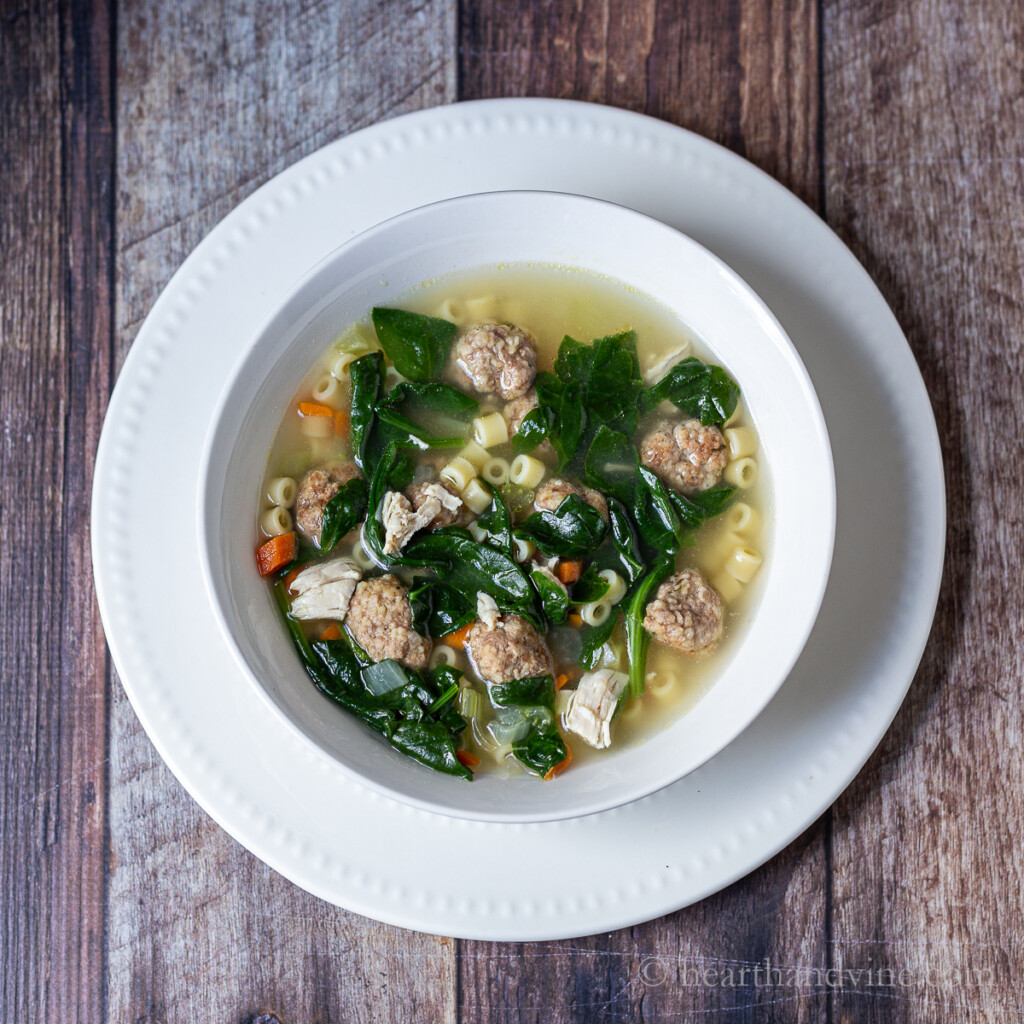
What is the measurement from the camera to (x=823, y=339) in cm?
259

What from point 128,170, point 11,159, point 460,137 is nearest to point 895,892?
point 460,137

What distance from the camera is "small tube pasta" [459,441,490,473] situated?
2.71 m

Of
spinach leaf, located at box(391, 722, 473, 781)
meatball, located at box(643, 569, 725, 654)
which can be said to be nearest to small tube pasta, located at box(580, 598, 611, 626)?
meatball, located at box(643, 569, 725, 654)

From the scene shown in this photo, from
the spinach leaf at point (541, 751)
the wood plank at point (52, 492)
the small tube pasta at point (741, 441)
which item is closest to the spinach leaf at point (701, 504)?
the small tube pasta at point (741, 441)

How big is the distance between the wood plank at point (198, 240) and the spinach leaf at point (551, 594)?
119 centimetres

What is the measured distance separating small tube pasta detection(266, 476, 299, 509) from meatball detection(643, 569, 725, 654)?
1130 millimetres

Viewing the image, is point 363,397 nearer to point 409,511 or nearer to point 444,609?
point 409,511

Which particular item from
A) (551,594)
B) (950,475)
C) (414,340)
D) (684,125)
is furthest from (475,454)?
(950,475)

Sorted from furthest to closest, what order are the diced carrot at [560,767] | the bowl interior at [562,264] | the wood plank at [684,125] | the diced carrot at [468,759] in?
the wood plank at [684,125], the diced carrot at [468,759], the diced carrot at [560,767], the bowl interior at [562,264]

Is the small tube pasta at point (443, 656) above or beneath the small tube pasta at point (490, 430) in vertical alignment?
beneath

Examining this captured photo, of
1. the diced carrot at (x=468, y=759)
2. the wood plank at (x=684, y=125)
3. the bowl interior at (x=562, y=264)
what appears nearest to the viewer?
the bowl interior at (x=562, y=264)

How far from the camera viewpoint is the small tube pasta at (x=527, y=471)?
8.75 feet

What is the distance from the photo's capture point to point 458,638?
2.66 meters

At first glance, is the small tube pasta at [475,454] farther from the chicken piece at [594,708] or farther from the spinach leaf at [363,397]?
the chicken piece at [594,708]
